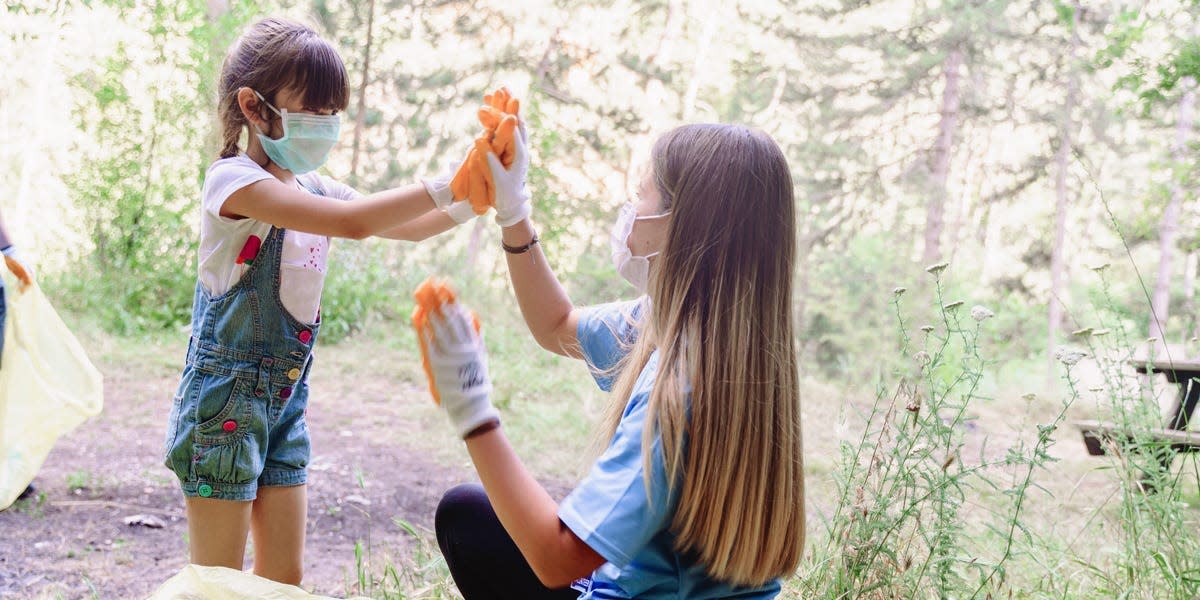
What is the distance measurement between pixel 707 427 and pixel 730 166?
14.4 inches

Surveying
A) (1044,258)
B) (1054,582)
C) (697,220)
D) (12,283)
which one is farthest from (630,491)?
(1044,258)

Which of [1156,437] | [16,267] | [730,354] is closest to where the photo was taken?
[730,354]

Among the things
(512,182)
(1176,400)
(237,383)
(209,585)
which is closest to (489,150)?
(512,182)

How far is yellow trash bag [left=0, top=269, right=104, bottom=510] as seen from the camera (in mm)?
2412

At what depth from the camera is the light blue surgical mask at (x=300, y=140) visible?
170 centimetres

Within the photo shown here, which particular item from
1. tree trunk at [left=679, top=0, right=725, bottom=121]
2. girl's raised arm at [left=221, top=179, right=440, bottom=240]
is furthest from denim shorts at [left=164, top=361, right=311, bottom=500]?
tree trunk at [left=679, top=0, right=725, bottom=121]

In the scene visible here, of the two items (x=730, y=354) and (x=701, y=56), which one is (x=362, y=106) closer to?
(x=701, y=56)

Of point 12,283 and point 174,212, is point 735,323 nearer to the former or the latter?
point 12,283

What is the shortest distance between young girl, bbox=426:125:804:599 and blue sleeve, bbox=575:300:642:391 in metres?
0.29

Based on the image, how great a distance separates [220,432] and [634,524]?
0.90 metres

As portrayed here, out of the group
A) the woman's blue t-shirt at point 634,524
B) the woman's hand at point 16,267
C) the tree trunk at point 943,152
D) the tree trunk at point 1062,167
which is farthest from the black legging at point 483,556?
the tree trunk at point 1062,167

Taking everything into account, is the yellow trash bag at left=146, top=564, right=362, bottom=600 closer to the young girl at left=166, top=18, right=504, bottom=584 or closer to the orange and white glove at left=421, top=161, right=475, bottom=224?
the young girl at left=166, top=18, right=504, bottom=584

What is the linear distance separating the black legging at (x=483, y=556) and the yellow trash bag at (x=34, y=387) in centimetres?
146

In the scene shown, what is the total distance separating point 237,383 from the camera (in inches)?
65.2
